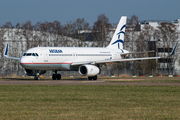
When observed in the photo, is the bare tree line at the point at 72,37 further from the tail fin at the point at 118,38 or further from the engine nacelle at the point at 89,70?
the engine nacelle at the point at 89,70

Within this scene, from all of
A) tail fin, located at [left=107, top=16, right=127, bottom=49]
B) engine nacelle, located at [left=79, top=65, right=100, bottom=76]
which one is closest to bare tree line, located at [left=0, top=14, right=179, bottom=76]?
tail fin, located at [left=107, top=16, right=127, bottom=49]

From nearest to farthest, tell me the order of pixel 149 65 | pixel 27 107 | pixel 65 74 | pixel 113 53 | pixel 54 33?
pixel 27 107 < pixel 113 53 < pixel 65 74 < pixel 149 65 < pixel 54 33

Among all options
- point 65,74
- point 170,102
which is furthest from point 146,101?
point 65,74

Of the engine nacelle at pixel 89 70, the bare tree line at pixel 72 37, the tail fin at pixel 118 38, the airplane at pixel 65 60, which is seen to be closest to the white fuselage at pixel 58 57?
the airplane at pixel 65 60

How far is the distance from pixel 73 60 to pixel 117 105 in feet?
89.1

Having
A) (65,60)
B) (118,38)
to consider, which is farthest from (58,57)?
(118,38)

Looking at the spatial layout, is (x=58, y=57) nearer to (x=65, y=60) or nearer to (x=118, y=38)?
(x=65, y=60)

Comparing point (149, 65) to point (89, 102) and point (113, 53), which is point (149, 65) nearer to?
point (113, 53)

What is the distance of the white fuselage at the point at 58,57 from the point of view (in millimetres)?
37625

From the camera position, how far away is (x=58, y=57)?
40.0m

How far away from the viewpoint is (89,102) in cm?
1625

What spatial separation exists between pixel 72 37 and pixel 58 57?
133ft

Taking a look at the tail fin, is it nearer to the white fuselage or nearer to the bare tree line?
the white fuselage

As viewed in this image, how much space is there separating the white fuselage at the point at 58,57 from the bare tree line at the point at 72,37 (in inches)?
1044
